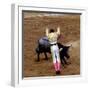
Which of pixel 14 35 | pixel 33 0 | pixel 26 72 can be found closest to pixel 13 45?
pixel 14 35

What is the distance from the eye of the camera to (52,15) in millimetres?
1503

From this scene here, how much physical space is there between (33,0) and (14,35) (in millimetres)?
210

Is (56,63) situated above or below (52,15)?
below

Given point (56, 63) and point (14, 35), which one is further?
point (56, 63)

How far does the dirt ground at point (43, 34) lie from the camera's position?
1445 millimetres

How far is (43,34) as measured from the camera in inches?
58.3

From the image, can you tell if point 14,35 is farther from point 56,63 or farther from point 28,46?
point 56,63

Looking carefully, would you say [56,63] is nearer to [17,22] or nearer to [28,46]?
[28,46]

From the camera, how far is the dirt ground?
145 cm
